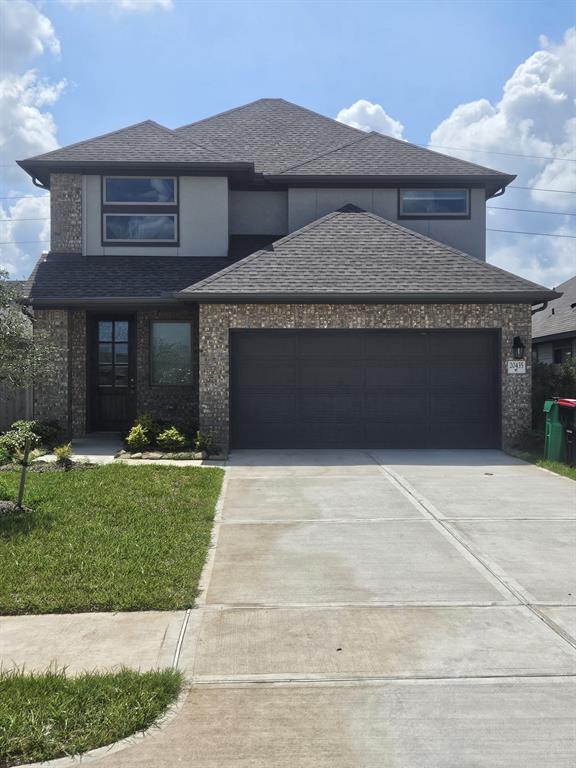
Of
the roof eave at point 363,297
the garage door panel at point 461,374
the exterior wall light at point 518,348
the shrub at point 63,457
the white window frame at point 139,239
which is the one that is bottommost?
the shrub at point 63,457

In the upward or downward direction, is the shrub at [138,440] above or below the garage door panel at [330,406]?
below

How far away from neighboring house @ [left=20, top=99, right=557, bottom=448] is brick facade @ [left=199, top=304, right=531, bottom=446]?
3 centimetres

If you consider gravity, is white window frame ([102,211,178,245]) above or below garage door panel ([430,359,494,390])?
above

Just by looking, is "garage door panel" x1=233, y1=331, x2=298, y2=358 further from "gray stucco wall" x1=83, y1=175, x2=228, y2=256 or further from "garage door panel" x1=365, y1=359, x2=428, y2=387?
"gray stucco wall" x1=83, y1=175, x2=228, y2=256

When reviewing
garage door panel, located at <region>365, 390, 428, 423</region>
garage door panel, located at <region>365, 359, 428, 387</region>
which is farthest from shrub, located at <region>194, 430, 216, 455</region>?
garage door panel, located at <region>365, 359, 428, 387</region>

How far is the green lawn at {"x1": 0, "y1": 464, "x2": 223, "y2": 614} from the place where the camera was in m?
5.16

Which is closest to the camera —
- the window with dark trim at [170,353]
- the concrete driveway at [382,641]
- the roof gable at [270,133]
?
the concrete driveway at [382,641]

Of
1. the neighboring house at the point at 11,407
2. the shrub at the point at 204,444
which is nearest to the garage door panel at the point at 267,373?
the shrub at the point at 204,444

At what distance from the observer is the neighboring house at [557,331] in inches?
829

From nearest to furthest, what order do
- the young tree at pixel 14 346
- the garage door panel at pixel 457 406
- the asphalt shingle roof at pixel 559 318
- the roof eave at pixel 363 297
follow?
the young tree at pixel 14 346, the roof eave at pixel 363 297, the garage door panel at pixel 457 406, the asphalt shingle roof at pixel 559 318

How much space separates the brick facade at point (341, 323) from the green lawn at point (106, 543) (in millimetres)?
3112

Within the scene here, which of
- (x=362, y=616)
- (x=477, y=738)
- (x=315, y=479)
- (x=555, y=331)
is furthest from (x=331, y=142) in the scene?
(x=477, y=738)

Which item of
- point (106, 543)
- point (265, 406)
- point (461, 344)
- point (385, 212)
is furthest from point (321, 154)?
point (106, 543)

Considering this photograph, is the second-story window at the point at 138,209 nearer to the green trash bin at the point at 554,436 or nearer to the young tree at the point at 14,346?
the young tree at the point at 14,346
